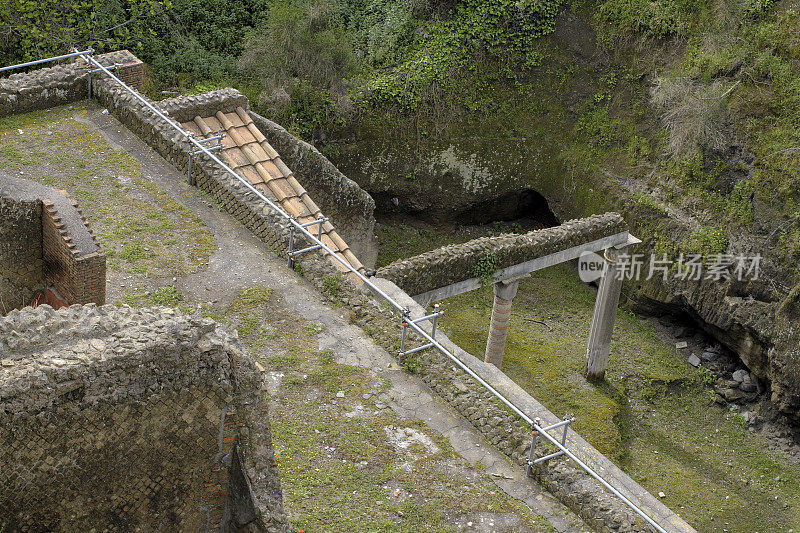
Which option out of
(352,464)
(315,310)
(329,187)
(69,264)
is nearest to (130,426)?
(352,464)

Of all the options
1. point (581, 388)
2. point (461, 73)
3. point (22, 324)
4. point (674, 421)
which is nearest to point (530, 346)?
point (581, 388)

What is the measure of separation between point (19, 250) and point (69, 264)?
0.74 m

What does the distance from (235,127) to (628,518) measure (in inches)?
337

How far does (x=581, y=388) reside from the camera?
18.0 metres

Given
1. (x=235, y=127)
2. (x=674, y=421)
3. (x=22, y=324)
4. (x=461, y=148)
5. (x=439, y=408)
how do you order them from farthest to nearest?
1. (x=461, y=148)
2. (x=674, y=421)
3. (x=235, y=127)
4. (x=439, y=408)
5. (x=22, y=324)

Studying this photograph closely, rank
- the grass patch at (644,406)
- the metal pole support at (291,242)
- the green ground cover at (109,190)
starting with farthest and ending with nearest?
the grass patch at (644,406), the green ground cover at (109,190), the metal pole support at (291,242)

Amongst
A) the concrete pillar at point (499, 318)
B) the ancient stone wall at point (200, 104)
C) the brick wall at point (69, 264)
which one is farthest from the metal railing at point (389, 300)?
the concrete pillar at point (499, 318)

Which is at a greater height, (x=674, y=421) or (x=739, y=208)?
(x=739, y=208)

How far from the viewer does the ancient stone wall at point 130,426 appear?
689 centimetres

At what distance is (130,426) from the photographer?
7.29 m

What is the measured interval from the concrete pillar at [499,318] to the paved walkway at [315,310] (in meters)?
5.02

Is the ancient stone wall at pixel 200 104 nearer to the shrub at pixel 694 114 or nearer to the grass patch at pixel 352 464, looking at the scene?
the grass patch at pixel 352 464

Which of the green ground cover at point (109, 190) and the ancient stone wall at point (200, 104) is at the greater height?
the ancient stone wall at point (200, 104)

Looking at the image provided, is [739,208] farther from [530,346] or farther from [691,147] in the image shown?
[530,346]
